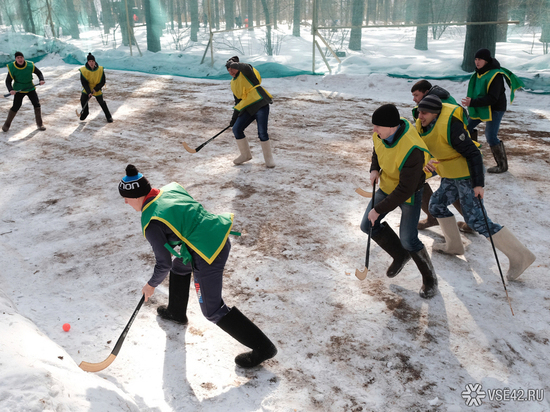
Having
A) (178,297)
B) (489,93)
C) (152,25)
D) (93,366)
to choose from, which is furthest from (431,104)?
(152,25)

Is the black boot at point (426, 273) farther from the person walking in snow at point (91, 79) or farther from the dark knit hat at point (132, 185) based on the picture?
the person walking in snow at point (91, 79)

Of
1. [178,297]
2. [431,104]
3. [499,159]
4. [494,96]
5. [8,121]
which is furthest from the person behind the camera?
[8,121]

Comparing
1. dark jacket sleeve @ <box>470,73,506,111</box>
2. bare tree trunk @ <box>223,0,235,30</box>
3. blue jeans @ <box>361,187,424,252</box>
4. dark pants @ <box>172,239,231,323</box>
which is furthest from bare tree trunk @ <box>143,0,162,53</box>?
dark pants @ <box>172,239,231,323</box>

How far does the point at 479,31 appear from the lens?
39.7 ft

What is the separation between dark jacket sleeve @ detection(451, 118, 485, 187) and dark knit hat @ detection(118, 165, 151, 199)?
2.72 m

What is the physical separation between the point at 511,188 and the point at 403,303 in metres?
3.34

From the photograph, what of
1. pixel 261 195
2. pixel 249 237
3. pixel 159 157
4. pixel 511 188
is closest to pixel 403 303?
pixel 249 237

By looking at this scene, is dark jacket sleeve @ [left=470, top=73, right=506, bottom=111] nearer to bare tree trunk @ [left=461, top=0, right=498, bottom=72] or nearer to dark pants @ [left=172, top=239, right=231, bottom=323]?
dark pants @ [left=172, top=239, right=231, bottom=323]

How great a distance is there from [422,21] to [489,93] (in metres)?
8.33

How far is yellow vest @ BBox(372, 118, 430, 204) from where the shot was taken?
351 centimetres

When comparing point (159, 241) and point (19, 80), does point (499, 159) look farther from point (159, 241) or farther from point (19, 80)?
Answer: point (19, 80)

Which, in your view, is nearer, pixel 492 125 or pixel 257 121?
pixel 492 125

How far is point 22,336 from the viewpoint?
10.7 feet

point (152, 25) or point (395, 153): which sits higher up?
point (152, 25)
